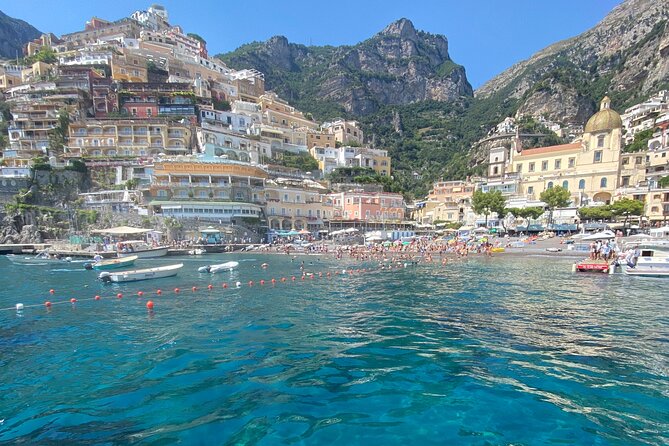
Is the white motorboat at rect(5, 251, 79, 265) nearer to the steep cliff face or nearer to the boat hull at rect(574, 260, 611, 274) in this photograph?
the boat hull at rect(574, 260, 611, 274)

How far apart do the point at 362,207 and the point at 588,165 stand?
37109 millimetres

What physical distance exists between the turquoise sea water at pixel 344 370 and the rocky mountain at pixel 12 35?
→ 541 feet

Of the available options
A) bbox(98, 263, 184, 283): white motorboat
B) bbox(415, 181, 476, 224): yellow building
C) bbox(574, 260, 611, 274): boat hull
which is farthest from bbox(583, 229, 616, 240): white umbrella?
bbox(98, 263, 184, 283): white motorboat

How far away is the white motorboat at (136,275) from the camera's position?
2247 centimetres

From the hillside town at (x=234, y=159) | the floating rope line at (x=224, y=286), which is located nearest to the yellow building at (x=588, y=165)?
the hillside town at (x=234, y=159)

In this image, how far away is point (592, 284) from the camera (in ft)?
64.3

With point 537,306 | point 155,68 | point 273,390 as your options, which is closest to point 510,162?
point 537,306

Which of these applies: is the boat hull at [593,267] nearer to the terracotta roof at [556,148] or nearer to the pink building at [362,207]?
the pink building at [362,207]

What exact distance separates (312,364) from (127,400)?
4152 mm

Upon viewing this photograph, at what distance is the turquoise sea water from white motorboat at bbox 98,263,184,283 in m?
5.52

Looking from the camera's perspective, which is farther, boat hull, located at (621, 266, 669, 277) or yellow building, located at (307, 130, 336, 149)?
yellow building, located at (307, 130, 336, 149)

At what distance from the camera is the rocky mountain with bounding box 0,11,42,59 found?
416 feet

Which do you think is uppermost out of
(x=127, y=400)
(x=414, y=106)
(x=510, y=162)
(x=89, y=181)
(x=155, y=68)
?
(x=414, y=106)

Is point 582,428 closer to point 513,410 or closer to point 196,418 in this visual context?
point 513,410
